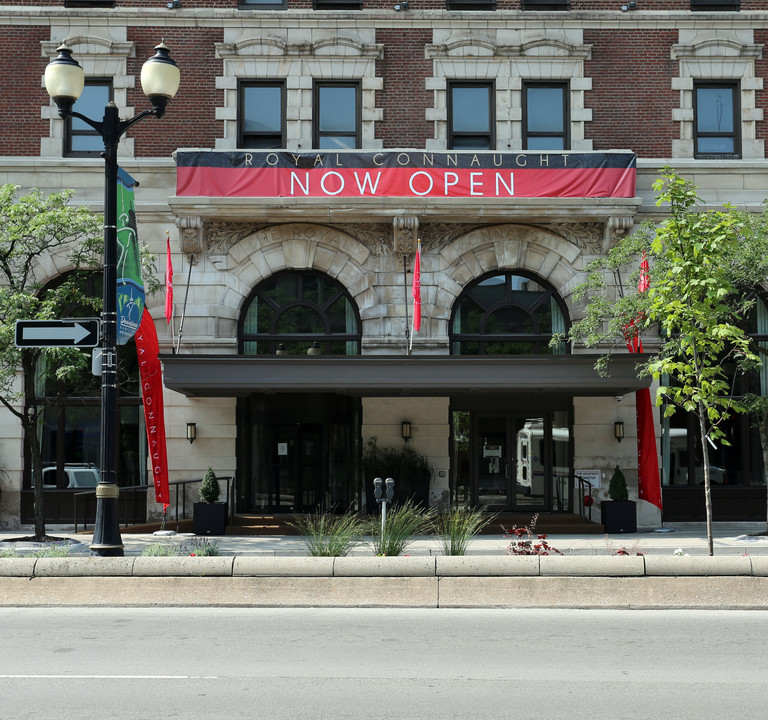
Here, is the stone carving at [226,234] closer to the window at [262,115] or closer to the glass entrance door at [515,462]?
the window at [262,115]

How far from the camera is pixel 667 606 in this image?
11047 millimetres

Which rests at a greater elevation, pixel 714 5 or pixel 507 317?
pixel 714 5

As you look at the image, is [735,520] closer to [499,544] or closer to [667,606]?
[499,544]

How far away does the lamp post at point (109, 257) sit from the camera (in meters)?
12.0

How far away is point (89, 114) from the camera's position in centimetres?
2109

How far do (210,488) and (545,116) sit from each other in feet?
37.2

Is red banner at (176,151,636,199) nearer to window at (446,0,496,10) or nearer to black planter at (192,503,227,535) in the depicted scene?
window at (446,0,496,10)

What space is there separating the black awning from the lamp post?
5468mm

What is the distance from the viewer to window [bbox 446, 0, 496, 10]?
21.3 metres

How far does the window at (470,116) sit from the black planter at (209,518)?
9.65 meters

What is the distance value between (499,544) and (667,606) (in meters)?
5.76

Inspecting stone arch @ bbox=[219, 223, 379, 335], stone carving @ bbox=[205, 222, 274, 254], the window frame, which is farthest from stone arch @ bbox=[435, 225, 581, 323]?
the window frame

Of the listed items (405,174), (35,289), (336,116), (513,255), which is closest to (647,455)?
(513,255)

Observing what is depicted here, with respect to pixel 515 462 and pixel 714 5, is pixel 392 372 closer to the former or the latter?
pixel 515 462
